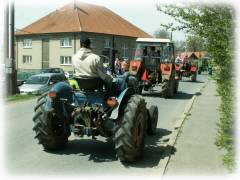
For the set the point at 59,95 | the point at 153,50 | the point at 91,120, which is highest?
the point at 153,50

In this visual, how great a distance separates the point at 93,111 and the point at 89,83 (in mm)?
479

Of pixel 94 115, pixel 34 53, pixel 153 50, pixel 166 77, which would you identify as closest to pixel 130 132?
pixel 94 115

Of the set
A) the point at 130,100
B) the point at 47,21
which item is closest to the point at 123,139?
the point at 130,100

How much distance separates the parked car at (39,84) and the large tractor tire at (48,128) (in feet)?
46.8

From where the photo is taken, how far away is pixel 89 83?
24.8ft

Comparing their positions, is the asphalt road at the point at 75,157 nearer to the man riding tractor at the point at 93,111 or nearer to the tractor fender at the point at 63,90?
the man riding tractor at the point at 93,111

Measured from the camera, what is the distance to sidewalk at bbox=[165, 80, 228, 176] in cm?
675

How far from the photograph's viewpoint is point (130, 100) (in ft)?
24.3

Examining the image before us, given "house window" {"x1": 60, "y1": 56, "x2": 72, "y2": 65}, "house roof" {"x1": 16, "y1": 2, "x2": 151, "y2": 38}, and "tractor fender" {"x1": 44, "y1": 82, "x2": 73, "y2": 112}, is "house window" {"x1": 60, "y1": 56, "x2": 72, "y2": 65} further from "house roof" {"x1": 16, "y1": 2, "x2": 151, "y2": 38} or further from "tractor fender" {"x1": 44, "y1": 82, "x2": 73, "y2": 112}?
"tractor fender" {"x1": 44, "y1": 82, "x2": 73, "y2": 112}

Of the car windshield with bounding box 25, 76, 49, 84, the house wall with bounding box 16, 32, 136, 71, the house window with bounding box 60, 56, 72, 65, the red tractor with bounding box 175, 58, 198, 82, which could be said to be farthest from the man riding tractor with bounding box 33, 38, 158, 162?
the house window with bounding box 60, 56, 72, 65

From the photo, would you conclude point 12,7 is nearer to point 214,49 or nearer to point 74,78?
point 74,78

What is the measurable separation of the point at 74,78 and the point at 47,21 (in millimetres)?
54212

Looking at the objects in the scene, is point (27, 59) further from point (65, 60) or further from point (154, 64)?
point (154, 64)

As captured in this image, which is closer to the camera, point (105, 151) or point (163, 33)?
point (105, 151)
